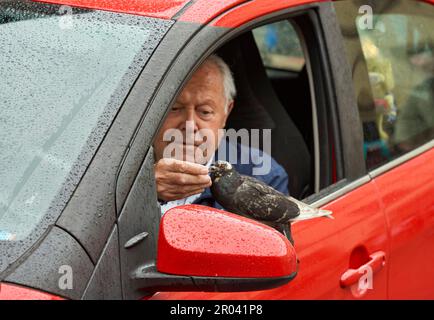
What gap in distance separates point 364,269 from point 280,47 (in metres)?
3.77

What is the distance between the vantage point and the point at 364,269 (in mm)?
2900

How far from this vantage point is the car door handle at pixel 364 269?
2.85 m

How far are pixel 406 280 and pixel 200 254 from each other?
1.27 meters

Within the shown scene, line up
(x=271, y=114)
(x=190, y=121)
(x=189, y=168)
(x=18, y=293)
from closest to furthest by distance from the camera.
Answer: (x=18, y=293) → (x=189, y=168) → (x=190, y=121) → (x=271, y=114)

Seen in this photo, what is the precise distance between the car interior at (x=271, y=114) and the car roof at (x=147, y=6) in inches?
39.2

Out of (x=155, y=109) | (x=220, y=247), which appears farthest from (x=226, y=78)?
(x=220, y=247)

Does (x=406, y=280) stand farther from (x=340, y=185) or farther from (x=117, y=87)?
(x=117, y=87)

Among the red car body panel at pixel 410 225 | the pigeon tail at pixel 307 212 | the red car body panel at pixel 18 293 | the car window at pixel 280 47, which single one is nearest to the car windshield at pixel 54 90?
the red car body panel at pixel 18 293

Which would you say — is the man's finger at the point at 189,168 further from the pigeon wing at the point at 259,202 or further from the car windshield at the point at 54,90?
the car windshield at the point at 54,90

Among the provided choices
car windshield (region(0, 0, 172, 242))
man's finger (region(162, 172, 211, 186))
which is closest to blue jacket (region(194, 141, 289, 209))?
man's finger (region(162, 172, 211, 186))

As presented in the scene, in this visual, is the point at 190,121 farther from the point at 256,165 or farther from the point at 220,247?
the point at 220,247

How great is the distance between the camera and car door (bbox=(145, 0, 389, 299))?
275 cm

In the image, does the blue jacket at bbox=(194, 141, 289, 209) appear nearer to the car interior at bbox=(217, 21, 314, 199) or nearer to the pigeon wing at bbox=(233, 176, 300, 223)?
the car interior at bbox=(217, 21, 314, 199)

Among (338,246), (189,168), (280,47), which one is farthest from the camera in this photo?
(280,47)
